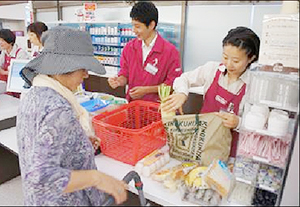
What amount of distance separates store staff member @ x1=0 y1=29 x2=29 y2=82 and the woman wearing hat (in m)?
2.28

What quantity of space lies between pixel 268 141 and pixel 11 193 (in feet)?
7.61

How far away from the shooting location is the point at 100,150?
1518 millimetres

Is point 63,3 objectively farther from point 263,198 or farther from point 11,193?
point 263,198

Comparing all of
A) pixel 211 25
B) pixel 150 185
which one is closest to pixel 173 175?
pixel 150 185

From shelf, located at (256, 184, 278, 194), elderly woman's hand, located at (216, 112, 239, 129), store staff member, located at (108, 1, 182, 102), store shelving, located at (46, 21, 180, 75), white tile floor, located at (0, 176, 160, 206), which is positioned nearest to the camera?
shelf, located at (256, 184, 278, 194)

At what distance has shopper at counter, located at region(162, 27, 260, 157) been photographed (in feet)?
4.28

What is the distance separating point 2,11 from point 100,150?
3.01 metres

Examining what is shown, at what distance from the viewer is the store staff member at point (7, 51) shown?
3.09 m

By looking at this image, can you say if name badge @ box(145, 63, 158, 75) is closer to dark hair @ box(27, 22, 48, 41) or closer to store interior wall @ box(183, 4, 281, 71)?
dark hair @ box(27, 22, 48, 41)

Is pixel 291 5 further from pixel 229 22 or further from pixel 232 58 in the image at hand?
pixel 229 22

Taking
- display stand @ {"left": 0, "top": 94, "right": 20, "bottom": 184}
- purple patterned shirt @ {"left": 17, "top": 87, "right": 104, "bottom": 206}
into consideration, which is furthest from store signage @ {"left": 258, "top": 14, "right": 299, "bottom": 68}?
display stand @ {"left": 0, "top": 94, "right": 20, "bottom": 184}

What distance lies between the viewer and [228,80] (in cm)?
151

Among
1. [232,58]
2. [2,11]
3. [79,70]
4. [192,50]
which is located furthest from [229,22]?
[79,70]

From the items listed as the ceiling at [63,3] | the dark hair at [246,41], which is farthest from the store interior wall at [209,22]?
the dark hair at [246,41]
